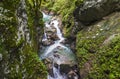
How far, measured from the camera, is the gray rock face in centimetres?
1015

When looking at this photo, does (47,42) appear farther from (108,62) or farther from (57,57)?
(108,62)

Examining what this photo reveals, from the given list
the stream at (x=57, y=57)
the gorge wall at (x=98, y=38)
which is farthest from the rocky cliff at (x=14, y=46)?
the stream at (x=57, y=57)

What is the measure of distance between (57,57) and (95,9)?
338 centimetres

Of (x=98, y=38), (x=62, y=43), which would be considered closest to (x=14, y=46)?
(x=98, y=38)

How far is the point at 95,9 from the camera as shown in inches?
410

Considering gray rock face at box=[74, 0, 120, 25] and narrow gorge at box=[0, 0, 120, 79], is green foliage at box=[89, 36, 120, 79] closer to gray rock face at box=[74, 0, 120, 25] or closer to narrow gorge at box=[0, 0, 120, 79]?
narrow gorge at box=[0, 0, 120, 79]

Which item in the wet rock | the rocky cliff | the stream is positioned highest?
the rocky cliff

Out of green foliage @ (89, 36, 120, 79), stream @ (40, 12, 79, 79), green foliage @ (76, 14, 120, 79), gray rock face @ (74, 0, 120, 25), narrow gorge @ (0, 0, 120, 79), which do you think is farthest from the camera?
gray rock face @ (74, 0, 120, 25)

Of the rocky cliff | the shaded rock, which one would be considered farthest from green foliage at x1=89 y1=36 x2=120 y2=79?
the shaded rock

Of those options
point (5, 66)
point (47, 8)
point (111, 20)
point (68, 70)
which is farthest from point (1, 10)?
point (47, 8)

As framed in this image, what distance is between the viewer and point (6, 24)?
4934mm

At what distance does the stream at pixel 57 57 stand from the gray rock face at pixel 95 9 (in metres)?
2.25

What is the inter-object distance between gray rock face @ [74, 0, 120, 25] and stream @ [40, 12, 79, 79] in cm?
225

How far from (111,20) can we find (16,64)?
19.8ft
